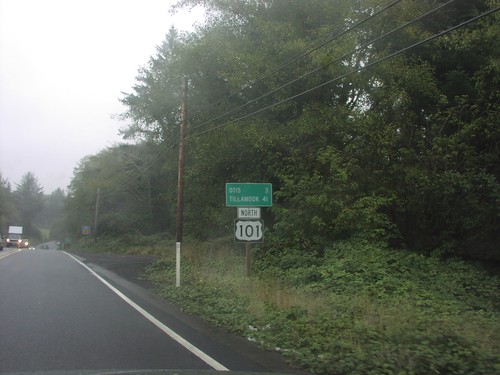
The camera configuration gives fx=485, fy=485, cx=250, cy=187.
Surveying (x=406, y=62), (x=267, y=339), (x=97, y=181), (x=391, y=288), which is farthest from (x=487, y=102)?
(x=97, y=181)

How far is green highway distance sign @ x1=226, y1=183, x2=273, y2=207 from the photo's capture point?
44.6 ft

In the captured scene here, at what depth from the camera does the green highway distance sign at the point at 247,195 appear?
1360 cm

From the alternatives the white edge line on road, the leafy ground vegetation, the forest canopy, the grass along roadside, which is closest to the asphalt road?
the white edge line on road

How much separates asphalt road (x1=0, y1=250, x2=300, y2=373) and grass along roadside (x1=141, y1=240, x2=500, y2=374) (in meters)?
0.62

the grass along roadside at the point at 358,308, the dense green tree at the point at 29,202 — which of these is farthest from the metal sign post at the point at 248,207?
the dense green tree at the point at 29,202

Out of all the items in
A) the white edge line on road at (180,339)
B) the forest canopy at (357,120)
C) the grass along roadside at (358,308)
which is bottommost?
the white edge line on road at (180,339)

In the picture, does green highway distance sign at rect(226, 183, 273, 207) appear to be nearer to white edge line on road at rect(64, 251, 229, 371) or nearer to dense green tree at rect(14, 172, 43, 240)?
white edge line on road at rect(64, 251, 229, 371)

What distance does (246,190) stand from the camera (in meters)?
13.7

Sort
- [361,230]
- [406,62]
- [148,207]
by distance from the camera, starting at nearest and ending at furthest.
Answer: [361,230], [406,62], [148,207]

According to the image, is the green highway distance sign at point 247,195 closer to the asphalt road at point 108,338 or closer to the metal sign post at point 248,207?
the metal sign post at point 248,207

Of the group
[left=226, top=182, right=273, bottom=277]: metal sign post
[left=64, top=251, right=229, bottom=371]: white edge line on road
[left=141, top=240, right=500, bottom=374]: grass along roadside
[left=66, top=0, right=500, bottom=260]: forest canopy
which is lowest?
[left=64, top=251, right=229, bottom=371]: white edge line on road

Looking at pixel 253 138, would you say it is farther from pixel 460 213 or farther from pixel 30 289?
pixel 30 289

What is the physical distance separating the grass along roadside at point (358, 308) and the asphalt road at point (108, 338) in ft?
2.05

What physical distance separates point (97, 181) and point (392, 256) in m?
47.3
